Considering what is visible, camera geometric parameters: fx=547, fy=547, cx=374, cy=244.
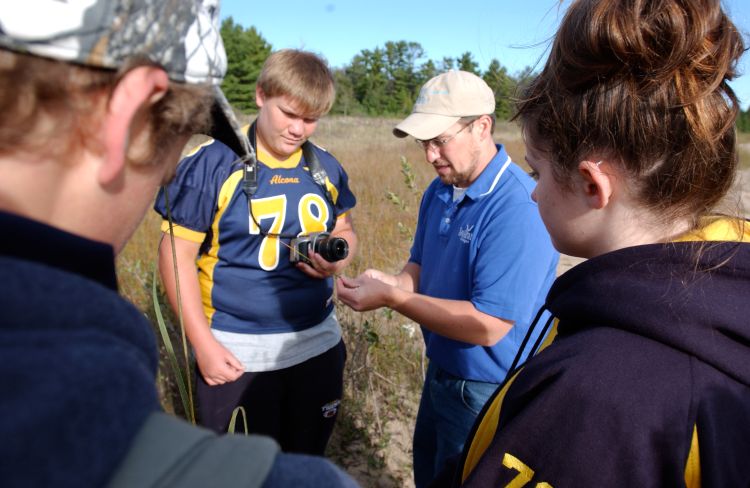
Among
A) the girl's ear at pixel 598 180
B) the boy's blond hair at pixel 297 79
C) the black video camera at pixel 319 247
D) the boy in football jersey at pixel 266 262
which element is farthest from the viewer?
the boy's blond hair at pixel 297 79

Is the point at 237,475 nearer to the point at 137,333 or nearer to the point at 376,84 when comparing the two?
the point at 137,333

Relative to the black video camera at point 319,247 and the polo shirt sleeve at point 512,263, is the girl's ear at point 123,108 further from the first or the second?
the black video camera at point 319,247

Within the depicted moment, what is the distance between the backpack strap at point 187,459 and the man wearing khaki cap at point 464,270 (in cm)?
155

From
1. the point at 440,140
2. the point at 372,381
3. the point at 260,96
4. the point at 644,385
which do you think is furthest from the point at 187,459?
the point at 372,381

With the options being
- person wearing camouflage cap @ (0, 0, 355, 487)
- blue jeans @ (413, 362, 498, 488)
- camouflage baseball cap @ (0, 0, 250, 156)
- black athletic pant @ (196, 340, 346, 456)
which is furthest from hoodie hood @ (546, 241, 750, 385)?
black athletic pant @ (196, 340, 346, 456)

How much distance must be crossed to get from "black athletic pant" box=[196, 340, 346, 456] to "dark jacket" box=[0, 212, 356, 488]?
1.93m

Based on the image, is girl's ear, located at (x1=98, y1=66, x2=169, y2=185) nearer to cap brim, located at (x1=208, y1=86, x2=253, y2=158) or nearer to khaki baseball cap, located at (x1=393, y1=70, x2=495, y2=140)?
cap brim, located at (x1=208, y1=86, x2=253, y2=158)

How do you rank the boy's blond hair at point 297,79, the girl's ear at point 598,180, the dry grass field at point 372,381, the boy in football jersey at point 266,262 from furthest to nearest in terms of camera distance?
1. the dry grass field at point 372,381
2. the boy's blond hair at point 297,79
3. the boy in football jersey at point 266,262
4. the girl's ear at point 598,180

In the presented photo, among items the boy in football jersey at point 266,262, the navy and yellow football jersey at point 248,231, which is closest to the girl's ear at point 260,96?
the boy in football jersey at point 266,262

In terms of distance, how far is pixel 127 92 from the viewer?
24.4 inches

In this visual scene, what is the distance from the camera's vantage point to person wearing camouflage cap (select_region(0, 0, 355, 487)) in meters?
0.43

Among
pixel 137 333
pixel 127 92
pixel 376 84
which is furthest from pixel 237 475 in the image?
pixel 376 84

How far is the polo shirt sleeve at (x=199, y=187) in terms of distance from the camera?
85.4 inches

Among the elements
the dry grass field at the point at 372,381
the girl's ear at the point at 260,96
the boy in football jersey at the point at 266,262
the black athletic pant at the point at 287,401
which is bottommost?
the dry grass field at the point at 372,381
